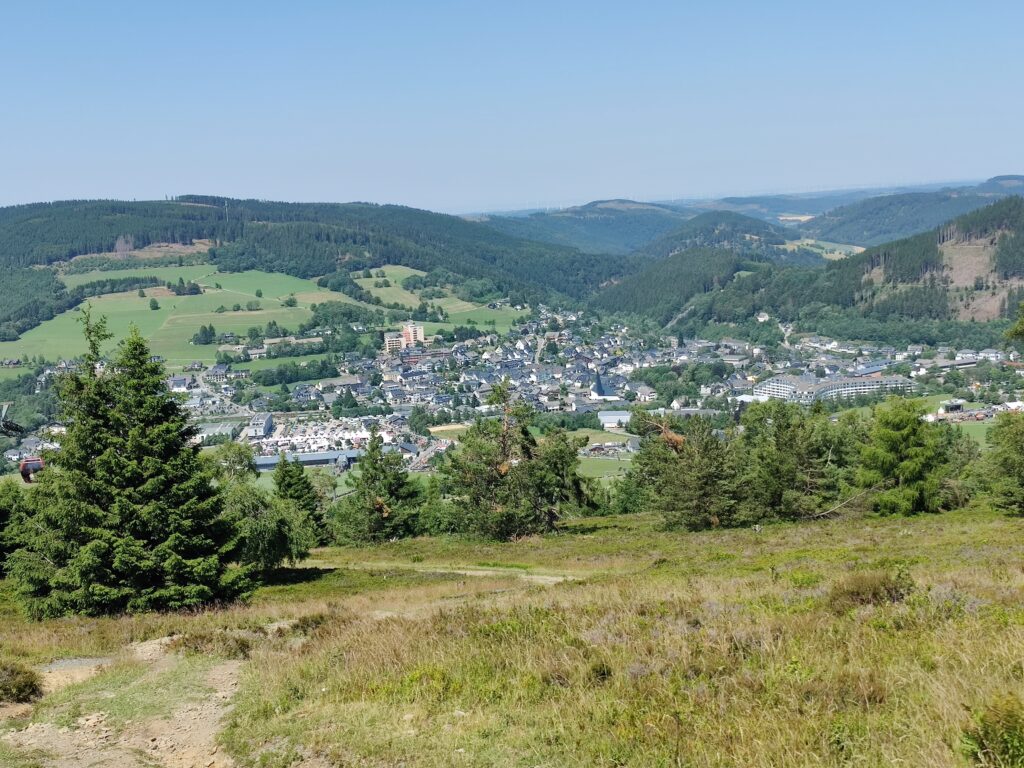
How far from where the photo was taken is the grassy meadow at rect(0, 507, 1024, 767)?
259 inches

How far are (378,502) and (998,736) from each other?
140 feet

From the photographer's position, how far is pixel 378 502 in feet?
153

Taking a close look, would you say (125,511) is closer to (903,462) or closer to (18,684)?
(18,684)

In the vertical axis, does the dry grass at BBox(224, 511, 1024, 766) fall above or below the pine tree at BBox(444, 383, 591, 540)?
above

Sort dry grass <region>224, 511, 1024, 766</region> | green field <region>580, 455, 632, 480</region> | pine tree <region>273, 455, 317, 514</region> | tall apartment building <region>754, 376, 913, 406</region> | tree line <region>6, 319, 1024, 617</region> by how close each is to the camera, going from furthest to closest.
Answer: tall apartment building <region>754, 376, 913, 406</region> < green field <region>580, 455, 632, 480</region> < pine tree <region>273, 455, 317, 514</region> < tree line <region>6, 319, 1024, 617</region> < dry grass <region>224, 511, 1024, 766</region>

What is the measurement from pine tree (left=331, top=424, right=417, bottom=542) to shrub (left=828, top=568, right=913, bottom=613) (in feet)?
121

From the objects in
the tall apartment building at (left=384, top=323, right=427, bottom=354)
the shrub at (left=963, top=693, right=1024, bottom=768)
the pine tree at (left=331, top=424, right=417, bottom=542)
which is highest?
the shrub at (left=963, top=693, right=1024, bottom=768)

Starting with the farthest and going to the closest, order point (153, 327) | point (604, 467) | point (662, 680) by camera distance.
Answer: point (153, 327), point (604, 467), point (662, 680)

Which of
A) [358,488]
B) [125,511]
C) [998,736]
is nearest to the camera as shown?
[998,736]

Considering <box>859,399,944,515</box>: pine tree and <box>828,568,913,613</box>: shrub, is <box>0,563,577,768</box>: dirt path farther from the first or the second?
<box>859,399,944,515</box>: pine tree

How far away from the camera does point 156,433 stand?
19281mm

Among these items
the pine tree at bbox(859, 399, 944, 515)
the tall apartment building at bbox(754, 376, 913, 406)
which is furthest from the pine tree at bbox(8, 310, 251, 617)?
the tall apartment building at bbox(754, 376, 913, 406)

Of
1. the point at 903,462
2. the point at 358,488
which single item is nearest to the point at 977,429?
the point at 903,462

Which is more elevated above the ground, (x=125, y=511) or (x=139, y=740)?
(x=139, y=740)
